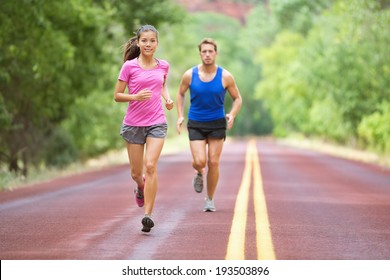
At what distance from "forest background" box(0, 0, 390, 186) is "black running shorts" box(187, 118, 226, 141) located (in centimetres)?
646

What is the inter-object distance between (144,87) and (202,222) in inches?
80.4

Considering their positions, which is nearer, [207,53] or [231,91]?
[207,53]

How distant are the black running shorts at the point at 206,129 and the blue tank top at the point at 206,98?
2.3 inches

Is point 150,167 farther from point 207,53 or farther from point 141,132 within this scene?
point 207,53

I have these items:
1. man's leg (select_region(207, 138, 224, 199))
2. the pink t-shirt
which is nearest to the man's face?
man's leg (select_region(207, 138, 224, 199))

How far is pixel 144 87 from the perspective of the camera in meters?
11.2

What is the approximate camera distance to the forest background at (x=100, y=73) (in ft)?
69.5

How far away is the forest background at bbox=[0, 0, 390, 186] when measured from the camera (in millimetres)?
21172

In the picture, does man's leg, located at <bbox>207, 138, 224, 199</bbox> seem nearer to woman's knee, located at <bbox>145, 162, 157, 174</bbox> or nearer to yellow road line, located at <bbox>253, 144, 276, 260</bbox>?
yellow road line, located at <bbox>253, 144, 276, 260</bbox>

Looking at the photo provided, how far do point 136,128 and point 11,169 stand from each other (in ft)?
48.5

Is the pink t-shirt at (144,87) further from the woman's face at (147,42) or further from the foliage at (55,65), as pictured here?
the foliage at (55,65)

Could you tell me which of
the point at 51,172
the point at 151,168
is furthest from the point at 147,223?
the point at 51,172

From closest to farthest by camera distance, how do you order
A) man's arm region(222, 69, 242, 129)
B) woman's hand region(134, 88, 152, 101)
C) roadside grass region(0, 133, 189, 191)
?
1. woman's hand region(134, 88, 152, 101)
2. man's arm region(222, 69, 242, 129)
3. roadside grass region(0, 133, 189, 191)
